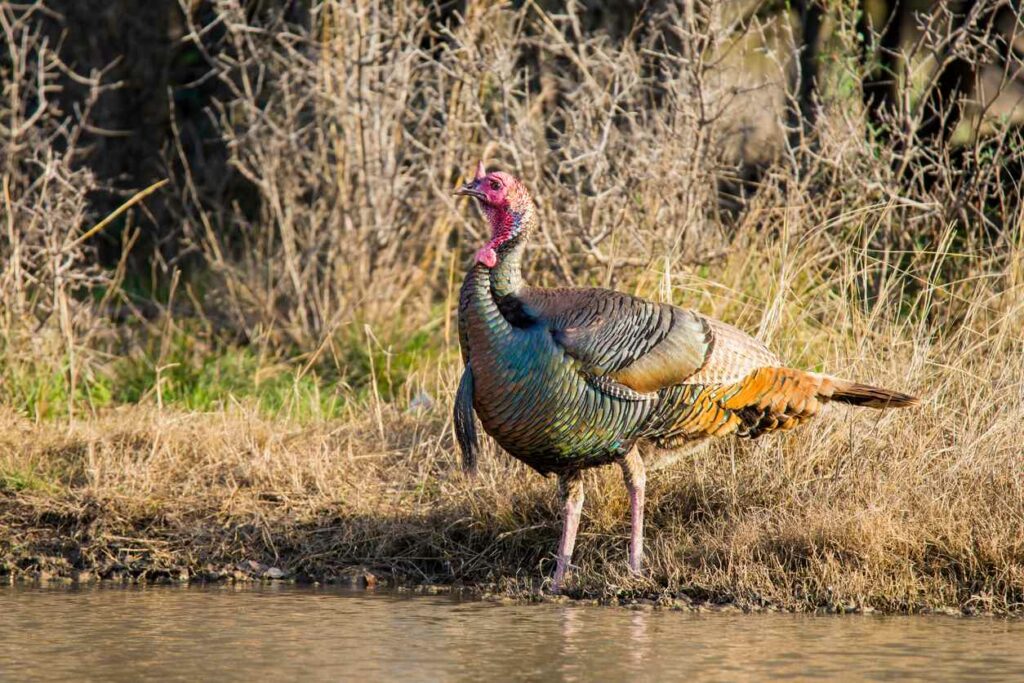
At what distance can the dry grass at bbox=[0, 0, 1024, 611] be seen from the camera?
6434mm

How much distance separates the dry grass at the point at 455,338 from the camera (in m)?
6.43

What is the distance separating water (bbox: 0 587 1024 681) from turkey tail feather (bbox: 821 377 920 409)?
91 centimetres

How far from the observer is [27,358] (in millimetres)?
8484

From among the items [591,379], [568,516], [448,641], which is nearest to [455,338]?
[568,516]

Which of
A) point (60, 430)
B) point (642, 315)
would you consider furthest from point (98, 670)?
point (60, 430)

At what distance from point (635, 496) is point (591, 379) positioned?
22.3 inches

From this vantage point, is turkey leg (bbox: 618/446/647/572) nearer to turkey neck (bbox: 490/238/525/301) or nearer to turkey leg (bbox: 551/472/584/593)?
turkey leg (bbox: 551/472/584/593)

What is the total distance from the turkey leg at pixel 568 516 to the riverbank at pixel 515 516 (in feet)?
0.25

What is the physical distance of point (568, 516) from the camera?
20.7 ft

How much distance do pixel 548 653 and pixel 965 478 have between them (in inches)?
86.9

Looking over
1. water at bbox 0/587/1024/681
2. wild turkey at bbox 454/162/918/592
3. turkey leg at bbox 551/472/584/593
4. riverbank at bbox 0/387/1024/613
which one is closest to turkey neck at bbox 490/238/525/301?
wild turkey at bbox 454/162/918/592

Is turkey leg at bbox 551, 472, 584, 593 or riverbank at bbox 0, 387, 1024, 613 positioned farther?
turkey leg at bbox 551, 472, 584, 593

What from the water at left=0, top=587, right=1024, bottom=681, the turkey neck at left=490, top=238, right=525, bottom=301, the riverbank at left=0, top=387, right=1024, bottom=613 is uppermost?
the turkey neck at left=490, top=238, right=525, bottom=301

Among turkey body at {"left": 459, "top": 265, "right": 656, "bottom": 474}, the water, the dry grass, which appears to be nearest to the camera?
the water
